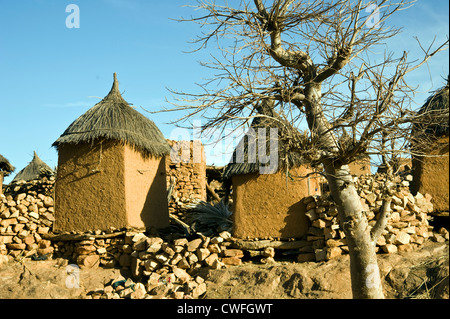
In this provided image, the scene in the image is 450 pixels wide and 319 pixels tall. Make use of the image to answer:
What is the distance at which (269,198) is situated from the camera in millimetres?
9773

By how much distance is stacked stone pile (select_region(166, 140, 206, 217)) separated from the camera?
1421cm

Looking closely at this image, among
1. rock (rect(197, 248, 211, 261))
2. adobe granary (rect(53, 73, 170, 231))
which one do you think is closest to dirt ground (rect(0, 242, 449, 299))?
rock (rect(197, 248, 211, 261))

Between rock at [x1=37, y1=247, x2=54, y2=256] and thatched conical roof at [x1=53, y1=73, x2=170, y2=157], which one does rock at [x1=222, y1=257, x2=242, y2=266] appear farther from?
rock at [x1=37, y1=247, x2=54, y2=256]

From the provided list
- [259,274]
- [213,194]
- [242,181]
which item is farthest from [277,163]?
[213,194]

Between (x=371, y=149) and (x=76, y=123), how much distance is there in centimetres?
684

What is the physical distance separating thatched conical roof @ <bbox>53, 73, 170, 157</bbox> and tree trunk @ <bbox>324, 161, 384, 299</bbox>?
514 cm

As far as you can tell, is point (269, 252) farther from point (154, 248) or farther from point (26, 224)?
point (26, 224)

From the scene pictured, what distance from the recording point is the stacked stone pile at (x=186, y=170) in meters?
14.2

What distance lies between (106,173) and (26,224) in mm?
2168

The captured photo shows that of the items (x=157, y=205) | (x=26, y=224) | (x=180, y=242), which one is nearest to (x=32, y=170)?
(x=26, y=224)

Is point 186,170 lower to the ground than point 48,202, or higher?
higher

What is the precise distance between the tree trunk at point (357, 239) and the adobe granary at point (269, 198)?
268 centimetres

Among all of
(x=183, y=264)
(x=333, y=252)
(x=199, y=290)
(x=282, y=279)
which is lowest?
(x=199, y=290)
